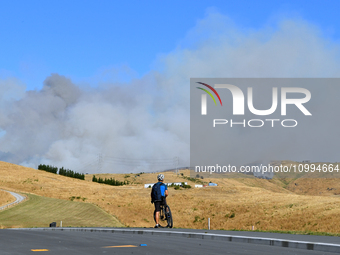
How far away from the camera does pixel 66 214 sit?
215 feet

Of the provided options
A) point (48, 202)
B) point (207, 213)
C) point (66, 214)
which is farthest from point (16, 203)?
point (207, 213)

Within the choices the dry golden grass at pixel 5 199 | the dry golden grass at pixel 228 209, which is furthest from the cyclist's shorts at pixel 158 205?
the dry golden grass at pixel 5 199

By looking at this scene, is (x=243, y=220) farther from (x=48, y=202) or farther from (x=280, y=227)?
(x=48, y=202)

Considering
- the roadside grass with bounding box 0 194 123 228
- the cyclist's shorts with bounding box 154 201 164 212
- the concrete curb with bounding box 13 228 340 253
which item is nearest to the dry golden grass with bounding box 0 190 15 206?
the roadside grass with bounding box 0 194 123 228

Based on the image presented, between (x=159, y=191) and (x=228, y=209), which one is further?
(x=228, y=209)

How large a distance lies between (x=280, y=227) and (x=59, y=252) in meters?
55.7

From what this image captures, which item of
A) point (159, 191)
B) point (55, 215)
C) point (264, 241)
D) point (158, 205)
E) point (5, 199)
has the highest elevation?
point (5, 199)

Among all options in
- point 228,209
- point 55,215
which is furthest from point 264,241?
point 228,209

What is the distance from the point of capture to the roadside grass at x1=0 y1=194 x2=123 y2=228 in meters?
57.4

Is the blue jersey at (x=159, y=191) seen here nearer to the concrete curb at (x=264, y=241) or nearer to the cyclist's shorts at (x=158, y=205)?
the cyclist's shorts at (x=158, y=205)

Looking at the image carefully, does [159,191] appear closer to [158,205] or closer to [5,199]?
[158,205]

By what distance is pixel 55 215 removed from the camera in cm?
6456

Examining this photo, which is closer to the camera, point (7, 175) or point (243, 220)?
point (243, 220)

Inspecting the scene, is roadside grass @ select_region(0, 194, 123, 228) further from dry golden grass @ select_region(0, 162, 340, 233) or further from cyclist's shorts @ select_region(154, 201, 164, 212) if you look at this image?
cyclist's shorts @ select_region(154, 201, 164, 212)
